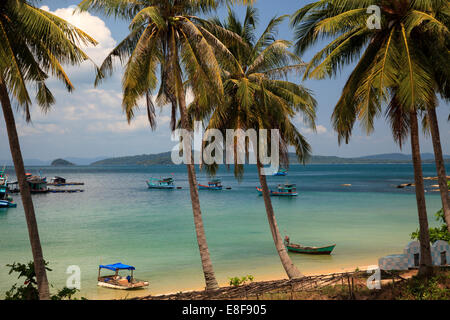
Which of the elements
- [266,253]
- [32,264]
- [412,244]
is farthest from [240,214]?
[32,264]

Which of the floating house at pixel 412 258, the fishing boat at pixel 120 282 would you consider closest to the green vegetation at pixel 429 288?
the floating house at pixel 412 258

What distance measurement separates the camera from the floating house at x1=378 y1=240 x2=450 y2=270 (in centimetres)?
1263

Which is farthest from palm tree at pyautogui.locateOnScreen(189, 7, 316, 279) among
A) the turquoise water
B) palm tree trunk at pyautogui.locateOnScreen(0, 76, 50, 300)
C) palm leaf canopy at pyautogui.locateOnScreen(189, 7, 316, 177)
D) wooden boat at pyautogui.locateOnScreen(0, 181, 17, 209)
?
wooden boat at pyautogui.locateOnScreen(0, 181, 17, 209)

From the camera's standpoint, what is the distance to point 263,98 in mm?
13633

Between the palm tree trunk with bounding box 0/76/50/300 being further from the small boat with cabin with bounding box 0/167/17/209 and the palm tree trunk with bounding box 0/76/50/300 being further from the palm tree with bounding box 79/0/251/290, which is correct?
the small boat with cabin with bounding box 0/167/17/209

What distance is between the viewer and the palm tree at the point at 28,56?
861 cm

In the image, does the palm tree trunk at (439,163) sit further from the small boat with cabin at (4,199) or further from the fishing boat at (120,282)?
the small boat with cabin at (4,199)

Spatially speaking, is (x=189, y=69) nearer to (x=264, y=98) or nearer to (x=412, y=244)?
(x=264, y=98)

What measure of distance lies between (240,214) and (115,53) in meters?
38.3

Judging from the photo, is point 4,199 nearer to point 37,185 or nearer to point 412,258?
point 37,185

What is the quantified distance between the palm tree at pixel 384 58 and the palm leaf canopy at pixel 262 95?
223cm

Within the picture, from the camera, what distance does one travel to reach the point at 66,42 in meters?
9.11
